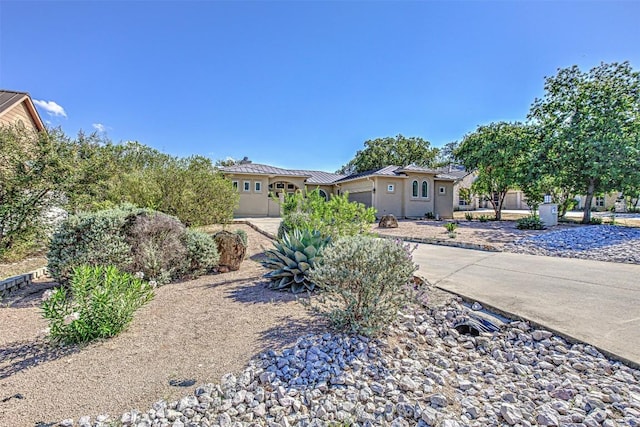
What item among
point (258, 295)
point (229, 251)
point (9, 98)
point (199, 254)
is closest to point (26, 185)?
point (199, 254)

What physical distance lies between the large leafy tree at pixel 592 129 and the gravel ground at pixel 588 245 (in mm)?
4732

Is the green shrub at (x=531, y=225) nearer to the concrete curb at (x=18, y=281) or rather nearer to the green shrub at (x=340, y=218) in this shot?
the green shrub at (x=340, y=218)

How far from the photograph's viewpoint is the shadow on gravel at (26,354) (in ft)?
9.10

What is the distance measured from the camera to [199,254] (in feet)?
19.2

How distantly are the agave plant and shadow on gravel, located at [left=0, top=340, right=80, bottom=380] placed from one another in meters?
2.65

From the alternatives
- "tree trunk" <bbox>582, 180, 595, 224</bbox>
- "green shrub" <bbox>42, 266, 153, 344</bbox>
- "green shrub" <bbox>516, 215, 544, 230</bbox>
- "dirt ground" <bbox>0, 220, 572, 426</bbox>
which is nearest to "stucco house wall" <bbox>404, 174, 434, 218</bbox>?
"green shrub" <bbox>516, 215, 544, 230</bbox>

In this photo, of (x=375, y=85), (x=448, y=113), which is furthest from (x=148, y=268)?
(x=448, y=113)

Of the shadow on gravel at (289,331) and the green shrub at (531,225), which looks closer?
the shadow on gravel at (289,331)

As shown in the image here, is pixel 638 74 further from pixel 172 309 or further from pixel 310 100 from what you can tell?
pixel 172 309

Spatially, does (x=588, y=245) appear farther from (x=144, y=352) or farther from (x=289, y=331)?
(x=144, y=352)

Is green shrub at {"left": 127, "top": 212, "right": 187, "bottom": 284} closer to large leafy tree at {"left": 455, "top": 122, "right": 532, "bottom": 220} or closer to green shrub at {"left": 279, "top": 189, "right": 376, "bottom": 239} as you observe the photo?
green shrub at {"left": 279, "top": 189, "right": 376, "bottom": 239}

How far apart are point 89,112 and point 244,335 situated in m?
15.1

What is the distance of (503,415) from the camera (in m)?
2.10

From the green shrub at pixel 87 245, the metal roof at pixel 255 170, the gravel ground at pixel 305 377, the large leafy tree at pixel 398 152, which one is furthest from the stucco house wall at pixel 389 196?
the gravel ground at pixel 305 377
